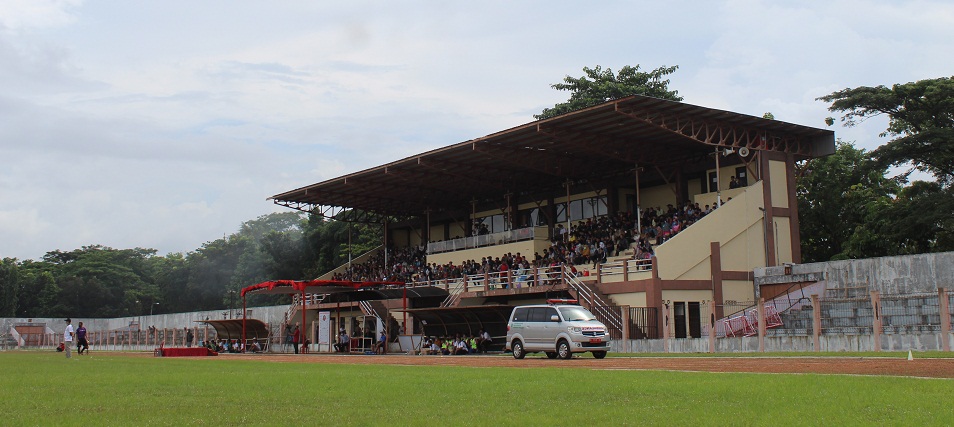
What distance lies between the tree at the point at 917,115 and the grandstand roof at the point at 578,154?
7.72 feet

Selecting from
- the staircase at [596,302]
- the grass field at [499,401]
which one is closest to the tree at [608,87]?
the staircase at [596,302]

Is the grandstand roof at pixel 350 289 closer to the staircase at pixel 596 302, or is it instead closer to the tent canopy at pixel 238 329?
the tent canopy at pixel 238 329

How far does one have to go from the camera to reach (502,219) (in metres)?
60.2

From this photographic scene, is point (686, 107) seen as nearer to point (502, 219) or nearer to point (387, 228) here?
point (502, 219)

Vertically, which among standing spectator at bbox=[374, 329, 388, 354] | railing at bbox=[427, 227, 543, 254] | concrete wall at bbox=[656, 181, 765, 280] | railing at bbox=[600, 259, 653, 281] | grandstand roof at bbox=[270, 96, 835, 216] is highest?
grandstand roof at bbox=[270, 96, 835, 216]

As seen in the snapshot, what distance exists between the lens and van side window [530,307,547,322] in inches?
1152

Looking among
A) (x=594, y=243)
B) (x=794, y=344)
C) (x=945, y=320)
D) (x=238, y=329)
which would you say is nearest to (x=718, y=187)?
(x=594, y=243)

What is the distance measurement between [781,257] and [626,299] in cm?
934

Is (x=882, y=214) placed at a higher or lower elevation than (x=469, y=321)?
higher

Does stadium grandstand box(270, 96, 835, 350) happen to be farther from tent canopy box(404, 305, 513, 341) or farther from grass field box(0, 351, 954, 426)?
grass field box(0, 351, 954, 426)

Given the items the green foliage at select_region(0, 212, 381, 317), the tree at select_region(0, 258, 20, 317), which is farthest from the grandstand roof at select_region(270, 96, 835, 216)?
the tree at select_region(0, 258, 20, 317)

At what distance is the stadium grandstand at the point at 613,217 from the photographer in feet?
131

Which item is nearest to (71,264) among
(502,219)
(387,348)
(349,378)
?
(502,219)

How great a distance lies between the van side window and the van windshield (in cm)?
67
